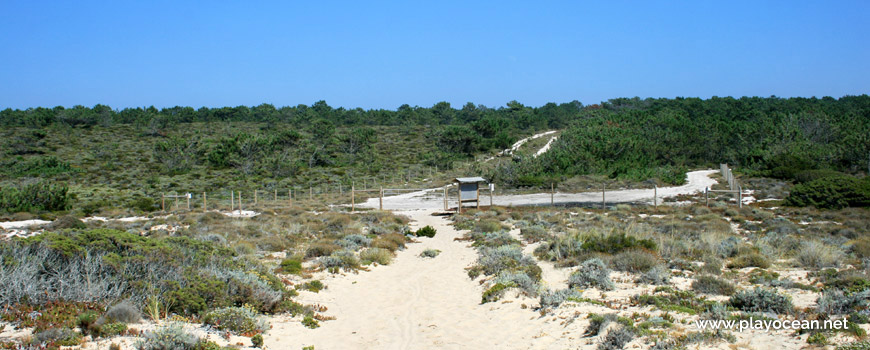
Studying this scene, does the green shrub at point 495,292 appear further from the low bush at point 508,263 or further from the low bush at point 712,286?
the low bush at point 712,286

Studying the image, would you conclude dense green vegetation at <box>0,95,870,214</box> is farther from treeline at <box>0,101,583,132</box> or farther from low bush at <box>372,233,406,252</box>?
low bush at <box>372,233,406,252</box>

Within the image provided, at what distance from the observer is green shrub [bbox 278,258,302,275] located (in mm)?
12568

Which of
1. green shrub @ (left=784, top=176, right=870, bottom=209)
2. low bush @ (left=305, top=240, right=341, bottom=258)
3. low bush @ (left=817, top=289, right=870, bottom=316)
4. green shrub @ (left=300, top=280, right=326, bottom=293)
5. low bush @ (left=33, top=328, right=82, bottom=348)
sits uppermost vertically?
green shrub @ (left=784, top=176, right=870, bottom=209)

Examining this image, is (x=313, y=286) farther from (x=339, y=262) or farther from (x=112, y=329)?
(x=112, y=329)

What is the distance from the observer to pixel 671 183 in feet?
146

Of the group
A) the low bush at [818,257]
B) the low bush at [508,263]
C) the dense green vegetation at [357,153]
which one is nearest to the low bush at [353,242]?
the low bush at [508,263]

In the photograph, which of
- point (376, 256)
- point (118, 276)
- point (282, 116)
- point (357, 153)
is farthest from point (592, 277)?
point (282, 116)

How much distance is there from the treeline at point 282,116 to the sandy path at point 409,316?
64442 mm

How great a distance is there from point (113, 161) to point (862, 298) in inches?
2571

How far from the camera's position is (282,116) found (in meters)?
107

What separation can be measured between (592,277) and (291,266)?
21.6ft

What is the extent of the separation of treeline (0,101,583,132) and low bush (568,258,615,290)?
65453mm

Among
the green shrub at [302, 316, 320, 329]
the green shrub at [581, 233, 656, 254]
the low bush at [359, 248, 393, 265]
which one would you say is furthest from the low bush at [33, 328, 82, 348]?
the green shrub at [581, 233, 656, 254]

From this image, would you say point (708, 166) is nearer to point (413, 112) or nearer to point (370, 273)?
point (370, 273)
